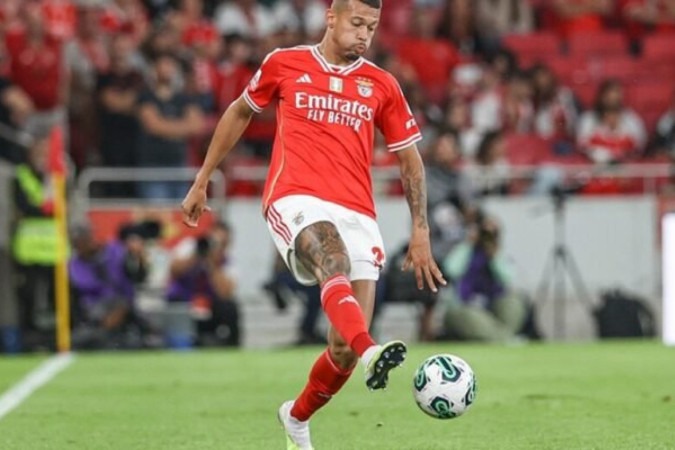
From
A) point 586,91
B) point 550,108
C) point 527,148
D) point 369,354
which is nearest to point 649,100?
point 586,91

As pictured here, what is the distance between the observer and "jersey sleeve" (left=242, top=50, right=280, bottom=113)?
28.5ft

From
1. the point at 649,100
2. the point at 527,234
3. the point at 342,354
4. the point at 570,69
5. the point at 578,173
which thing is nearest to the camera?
the point at 342,354

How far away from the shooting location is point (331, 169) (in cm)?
841

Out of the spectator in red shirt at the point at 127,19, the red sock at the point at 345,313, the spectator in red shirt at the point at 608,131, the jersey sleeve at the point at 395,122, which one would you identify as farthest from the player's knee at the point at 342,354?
the spectator in red shirt at the point at 127,19

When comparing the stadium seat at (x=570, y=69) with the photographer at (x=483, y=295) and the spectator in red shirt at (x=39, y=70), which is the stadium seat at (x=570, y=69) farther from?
the spectator in red shirt at (x=39, y=70)

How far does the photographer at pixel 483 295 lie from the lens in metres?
19.6

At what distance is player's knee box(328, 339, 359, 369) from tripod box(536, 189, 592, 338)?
1225 centimetres

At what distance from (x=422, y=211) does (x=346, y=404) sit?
11.5 feet

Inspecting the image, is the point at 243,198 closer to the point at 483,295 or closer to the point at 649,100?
the point at 483,295

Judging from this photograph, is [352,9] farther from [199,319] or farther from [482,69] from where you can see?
[482,69]

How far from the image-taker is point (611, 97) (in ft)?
72.5

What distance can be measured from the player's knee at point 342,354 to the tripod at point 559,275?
12248mm

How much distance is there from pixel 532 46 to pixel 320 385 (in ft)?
56.3

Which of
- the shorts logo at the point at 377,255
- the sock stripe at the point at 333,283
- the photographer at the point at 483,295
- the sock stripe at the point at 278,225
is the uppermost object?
the sock stripe at the point at 278,225
